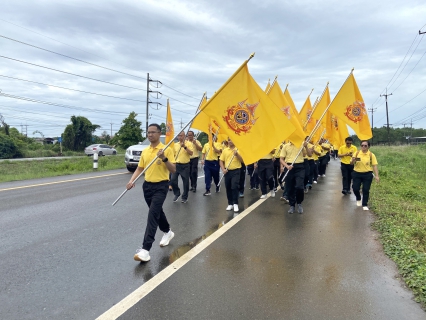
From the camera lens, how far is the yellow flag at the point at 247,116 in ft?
19.7

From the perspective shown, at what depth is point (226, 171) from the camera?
816 cm

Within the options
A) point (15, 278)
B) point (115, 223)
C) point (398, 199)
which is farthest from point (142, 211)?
point (398, 199)

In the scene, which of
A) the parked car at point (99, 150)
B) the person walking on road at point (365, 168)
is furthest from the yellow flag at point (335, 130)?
the parked car at point (99, 150)

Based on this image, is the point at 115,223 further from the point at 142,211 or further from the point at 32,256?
the point at 32,256

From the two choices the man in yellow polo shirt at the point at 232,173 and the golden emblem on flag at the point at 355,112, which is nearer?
the man in yellow polo shirt at the point at 232,173

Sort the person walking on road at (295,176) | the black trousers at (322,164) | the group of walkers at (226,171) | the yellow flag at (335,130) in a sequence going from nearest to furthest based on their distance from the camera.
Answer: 1. the group of walkers at (226,171)
2. the person walking on road at (295,176)
3. the yellow flag at (335,130)
4. the black trousers at (322,164)

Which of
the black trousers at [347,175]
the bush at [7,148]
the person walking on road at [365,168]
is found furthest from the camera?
the bush at [7,148]

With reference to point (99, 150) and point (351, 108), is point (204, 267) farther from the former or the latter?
point (99, 150)

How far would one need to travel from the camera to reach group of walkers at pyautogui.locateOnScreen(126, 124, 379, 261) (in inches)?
198

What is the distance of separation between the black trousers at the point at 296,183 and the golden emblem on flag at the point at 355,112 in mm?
2155

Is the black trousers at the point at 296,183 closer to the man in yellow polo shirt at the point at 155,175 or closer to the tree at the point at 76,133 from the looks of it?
the man in yellow polo shirt at the point at 155,175

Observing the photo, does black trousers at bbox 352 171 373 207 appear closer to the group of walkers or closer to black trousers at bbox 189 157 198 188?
the group of walkers

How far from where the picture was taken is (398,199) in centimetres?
1005

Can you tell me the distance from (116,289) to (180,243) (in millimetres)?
1797
